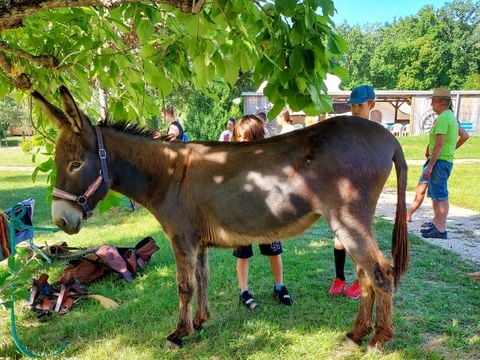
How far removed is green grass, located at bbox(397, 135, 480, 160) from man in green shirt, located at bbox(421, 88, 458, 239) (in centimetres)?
1114

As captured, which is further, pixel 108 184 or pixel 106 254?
pixel 106 254

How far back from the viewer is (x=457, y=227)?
261 inches

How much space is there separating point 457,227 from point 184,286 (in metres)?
5.44

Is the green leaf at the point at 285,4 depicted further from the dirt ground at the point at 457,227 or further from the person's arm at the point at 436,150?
the person's arm at the point at 436,150

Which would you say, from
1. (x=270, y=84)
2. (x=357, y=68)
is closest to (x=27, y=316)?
(x=270, y=84)

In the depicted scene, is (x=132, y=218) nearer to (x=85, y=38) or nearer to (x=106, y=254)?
(x=106, y=254)

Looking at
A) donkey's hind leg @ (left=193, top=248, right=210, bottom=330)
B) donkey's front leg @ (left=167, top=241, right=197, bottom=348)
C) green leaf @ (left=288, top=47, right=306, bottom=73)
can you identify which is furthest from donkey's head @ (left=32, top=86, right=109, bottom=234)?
green leaf @ (left=288, top=47, right=306, bottom=73)

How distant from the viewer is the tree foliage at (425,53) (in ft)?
167

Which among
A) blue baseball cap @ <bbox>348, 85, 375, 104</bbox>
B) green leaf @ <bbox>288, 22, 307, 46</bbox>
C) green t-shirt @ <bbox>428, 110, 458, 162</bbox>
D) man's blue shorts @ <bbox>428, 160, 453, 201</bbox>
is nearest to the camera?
green leaf @ <bbox>288, 22, 307, 46</bbox>

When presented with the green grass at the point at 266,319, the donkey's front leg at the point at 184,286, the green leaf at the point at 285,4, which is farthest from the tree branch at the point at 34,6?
the green grass at the point at 266,319

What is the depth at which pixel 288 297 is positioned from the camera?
12.7 ft

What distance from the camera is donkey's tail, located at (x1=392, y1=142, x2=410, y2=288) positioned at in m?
2.96

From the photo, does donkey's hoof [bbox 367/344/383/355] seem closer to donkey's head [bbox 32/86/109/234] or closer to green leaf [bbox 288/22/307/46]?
green leaf [bbox 288/22/307/46]

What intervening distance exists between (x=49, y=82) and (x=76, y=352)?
2364mm
